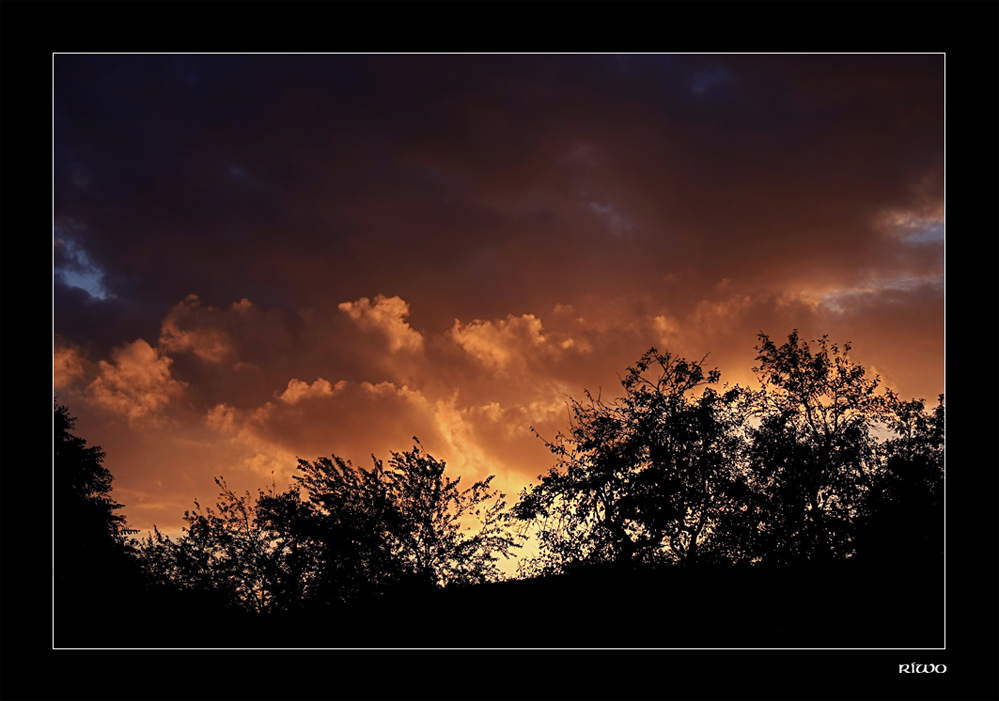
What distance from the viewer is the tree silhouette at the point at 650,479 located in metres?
19.1

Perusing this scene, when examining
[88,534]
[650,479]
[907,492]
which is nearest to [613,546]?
[650,479]

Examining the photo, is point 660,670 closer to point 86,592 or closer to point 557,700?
point 557,700

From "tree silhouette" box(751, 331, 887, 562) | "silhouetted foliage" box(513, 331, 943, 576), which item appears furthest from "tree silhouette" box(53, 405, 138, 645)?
"tree silhouette" box(751, 331, 887, 562)

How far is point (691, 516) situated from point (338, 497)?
59.9 ft

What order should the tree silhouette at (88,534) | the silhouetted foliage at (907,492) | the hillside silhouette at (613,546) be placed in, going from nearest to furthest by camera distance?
the hillside silhouette at (613,546)
the silhouetted foliage at (907,492)
the tree silhouette at (88,534)

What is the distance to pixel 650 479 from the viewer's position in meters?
19.6

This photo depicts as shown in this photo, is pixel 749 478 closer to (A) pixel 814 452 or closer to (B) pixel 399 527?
(A) pixel 814 452

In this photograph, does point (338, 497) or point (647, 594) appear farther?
point (338, 497)

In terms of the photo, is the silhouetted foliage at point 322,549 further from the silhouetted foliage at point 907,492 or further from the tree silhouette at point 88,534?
the silhouetted foliage at point 907,492

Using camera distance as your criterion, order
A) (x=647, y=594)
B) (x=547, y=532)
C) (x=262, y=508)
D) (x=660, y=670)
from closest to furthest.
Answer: (x=660, y=670) → (x=647, y=594) → (x=547, y=532) → (x=262, y=508)

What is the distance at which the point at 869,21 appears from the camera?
5.79 metres

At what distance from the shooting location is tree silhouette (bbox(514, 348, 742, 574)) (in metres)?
19.1

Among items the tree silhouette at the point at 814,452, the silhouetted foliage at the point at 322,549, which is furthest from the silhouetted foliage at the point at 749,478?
the silhouetted foliage at the point at 322,549
